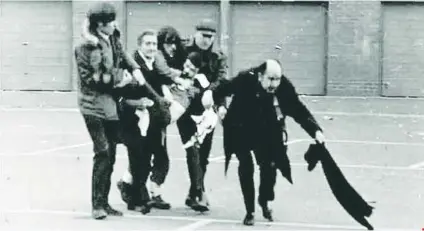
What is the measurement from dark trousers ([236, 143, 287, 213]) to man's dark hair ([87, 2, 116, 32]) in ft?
5.54

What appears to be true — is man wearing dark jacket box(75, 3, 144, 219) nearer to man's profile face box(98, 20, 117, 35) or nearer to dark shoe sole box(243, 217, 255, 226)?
man's profile face box(98, 20, 117, 35)

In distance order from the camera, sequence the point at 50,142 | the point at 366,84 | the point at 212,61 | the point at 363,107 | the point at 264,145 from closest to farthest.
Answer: the point at 264,145 < the point at 212,61 < the point at 50,142 < the point at 363,107 < the point at 366,84

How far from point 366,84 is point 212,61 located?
20.3 meters

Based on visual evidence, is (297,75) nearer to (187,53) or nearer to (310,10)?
(310,10)

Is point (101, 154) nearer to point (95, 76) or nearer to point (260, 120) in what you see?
point (95, 76)

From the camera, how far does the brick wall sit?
29562 mm

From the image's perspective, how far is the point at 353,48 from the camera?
29.7 meters

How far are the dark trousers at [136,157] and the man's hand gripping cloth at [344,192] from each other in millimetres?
1828

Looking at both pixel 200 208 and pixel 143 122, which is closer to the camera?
pixel 143 122

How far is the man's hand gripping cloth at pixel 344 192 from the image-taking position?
8.75 metres

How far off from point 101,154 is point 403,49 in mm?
21658

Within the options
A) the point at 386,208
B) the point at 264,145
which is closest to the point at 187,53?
the point at 264,145

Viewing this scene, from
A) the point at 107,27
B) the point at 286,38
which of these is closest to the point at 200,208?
the point at 107,27

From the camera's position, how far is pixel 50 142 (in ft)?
55.3
